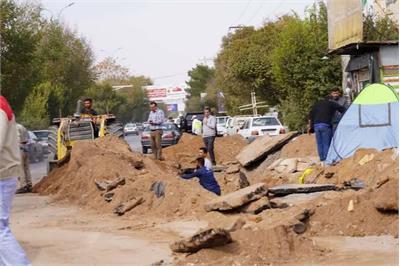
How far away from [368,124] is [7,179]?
10.9 m

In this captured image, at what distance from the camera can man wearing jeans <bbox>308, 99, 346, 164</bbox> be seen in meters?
16.5

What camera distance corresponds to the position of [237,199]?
10.0 metres

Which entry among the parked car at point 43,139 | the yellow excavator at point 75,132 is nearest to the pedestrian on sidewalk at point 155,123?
the yellow excavator at point 75,132

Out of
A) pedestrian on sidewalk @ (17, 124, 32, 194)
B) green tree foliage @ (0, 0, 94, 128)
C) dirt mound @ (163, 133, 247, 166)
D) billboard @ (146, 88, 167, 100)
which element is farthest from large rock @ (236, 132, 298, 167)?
billboard @ (146, 88, 167, 100)

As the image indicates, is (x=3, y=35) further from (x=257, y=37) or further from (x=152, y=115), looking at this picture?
(x=257, y=37)

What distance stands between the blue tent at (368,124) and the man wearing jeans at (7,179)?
394 inches

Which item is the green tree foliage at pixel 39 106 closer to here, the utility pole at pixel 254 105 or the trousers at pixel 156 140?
the utility pole at pixel 254 105

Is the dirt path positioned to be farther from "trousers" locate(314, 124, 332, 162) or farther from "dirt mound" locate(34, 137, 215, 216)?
"trousers" locate(314, 124, 332, 162)

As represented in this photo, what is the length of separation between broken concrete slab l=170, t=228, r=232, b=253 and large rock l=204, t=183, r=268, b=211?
1.92m

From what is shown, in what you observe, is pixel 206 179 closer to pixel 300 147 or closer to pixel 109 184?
pixel 109 184

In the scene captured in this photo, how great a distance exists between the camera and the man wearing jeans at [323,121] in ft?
54.0

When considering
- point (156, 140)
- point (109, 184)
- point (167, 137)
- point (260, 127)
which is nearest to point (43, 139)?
point (167, 137)

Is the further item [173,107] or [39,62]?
[173,107]

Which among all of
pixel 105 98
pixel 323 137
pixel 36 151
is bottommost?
pixel 36 151
